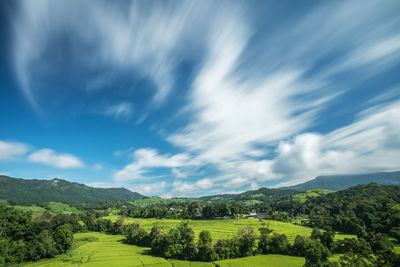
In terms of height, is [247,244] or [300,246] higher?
[247,244]

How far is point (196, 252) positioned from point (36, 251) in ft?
181

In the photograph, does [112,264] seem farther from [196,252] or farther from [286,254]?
[286,254]

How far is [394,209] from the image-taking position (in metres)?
89.9

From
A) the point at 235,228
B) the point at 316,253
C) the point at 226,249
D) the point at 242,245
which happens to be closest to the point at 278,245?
the point at 242,245

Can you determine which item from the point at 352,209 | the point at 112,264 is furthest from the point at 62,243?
the point at 352,209

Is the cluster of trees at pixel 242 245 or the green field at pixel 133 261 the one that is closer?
the green field at pixel 133 261

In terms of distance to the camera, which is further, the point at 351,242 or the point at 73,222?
the point at 73,222

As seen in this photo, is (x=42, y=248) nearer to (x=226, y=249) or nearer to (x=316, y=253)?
(x=226, y=249)

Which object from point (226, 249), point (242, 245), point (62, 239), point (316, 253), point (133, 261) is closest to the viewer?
point (316, 253)

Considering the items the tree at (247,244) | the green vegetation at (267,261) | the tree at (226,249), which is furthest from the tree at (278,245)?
the tree at (226,249)

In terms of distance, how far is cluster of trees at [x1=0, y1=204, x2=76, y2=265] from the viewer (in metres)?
60.6

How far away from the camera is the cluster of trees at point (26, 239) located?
60.6 meters

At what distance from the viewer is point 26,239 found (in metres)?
80.4

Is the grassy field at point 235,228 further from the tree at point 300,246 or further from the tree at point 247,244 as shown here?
the tree at point 247,244
